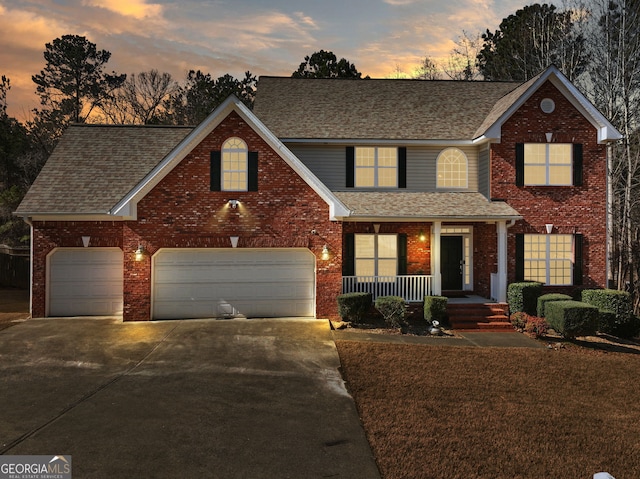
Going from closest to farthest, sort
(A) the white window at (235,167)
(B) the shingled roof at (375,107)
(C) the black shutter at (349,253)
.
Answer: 1. (A) the white window at (235,167)
2. (C) the black shutter at (349,253)
3. (B) the shingled roof at (375,107)

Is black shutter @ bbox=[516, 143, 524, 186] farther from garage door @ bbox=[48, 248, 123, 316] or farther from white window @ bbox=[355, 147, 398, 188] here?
garage door @ bbox=[48, 248, 123, 316]

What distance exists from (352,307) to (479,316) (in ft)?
14.1

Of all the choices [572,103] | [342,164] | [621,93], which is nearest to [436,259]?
[342,164]

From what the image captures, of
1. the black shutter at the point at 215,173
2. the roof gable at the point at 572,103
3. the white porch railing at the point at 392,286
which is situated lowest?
the white porch railing at the point at 392,286

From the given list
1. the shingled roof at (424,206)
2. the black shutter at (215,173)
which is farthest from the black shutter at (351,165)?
the black shutter at (215,173)

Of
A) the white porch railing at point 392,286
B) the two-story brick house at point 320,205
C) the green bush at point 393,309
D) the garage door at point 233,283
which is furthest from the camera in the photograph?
the white porch railing at point 392,286

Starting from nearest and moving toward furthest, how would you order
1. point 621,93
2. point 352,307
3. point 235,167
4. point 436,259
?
point 352,307 → point 235,167 → point 436,259 → point 621,93

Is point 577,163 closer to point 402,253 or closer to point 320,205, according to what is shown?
point 402,253

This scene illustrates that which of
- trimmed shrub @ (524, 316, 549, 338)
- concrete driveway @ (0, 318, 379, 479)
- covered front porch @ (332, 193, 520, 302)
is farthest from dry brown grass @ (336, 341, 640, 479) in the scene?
covered front porch @ (332, 193, 520, 302)

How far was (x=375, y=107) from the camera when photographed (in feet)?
57.0

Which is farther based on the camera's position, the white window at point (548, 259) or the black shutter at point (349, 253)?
the black shutter at point (349, 253)

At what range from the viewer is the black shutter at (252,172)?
13133 millimetres

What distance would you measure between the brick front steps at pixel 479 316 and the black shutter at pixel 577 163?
18.4ft

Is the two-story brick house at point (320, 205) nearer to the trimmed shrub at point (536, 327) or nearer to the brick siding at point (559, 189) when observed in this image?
the brick siding at point (559, 189)
